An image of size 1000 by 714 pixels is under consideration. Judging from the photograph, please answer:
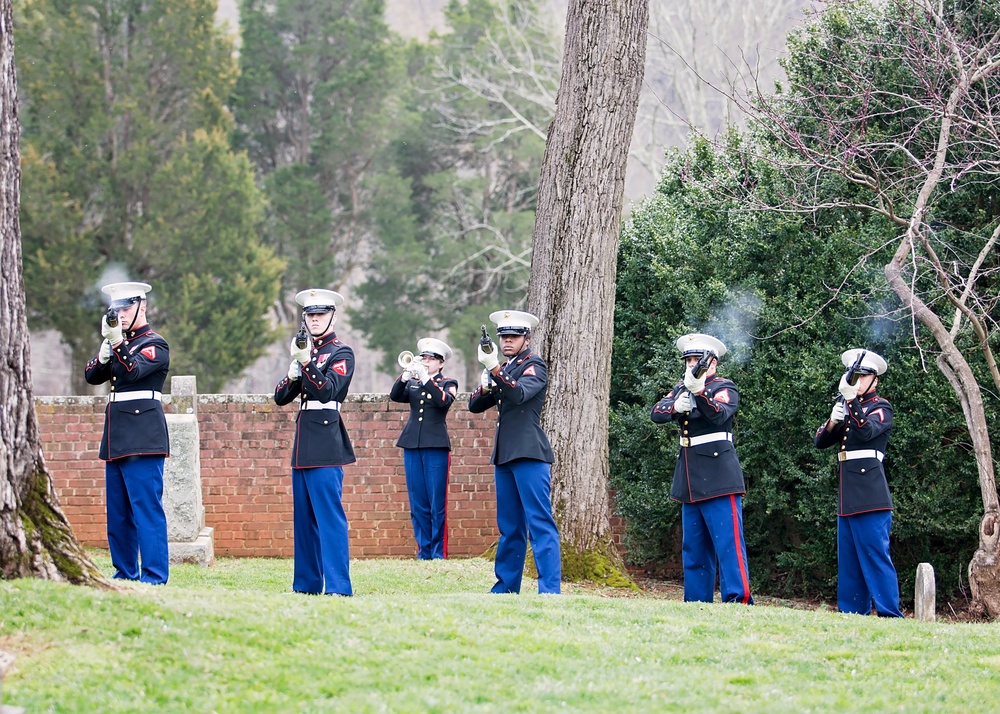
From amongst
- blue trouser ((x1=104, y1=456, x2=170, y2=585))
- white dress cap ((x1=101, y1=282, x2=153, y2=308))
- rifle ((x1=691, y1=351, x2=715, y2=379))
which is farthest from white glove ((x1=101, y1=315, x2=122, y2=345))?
rifle ((x1=691, y1=351, x2=715, y2=379))

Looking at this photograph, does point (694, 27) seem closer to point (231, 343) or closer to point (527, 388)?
point (231, 343)

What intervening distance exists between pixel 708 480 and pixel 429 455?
360 centimetres

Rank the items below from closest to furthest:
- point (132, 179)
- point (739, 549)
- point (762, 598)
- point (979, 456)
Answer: point (739, 549)
point (979, 456)
point (762, 598)
point (132, 179)

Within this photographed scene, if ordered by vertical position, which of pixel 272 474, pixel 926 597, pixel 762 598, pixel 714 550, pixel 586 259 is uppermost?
pixel 586 259

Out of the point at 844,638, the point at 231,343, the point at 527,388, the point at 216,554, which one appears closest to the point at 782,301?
the point at 527,388

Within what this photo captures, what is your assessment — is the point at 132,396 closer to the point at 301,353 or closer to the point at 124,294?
the point at 124,294

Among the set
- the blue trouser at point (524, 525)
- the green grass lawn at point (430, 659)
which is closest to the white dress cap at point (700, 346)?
the blue trouser at point (524, 525)

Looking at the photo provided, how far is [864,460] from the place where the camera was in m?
8.55

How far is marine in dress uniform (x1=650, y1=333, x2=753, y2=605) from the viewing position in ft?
27.5

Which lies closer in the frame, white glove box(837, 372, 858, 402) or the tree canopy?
white glove box(837, 372, 858, 402)

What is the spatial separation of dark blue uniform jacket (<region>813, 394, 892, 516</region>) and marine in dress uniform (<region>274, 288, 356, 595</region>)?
380 cm

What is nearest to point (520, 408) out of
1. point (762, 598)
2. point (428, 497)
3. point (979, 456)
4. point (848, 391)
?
point (848, 391)

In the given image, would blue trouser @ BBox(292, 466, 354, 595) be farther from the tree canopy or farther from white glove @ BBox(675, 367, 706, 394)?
the tree canopy

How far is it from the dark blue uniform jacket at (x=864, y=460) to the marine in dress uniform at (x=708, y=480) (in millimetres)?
821
